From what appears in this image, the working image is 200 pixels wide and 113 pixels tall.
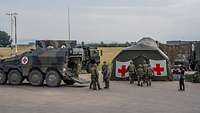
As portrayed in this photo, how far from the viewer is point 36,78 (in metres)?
23.6

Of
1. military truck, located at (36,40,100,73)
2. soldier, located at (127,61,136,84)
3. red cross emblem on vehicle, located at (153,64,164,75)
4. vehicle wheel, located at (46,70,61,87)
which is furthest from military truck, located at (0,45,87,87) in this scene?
military truck, located at (36,40,100,73)

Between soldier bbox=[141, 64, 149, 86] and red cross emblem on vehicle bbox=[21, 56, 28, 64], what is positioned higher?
red cross emblem on vehicle bbox=[21, 56, 28, 64]

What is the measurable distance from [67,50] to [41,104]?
324 inches

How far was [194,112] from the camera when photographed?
14047 mm

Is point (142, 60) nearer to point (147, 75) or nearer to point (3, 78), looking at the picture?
point (147, 75)

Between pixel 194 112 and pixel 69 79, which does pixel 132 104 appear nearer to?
pixel 194 112

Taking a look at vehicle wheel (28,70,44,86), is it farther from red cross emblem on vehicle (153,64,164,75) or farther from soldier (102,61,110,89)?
red cross emblem on vehicle (153,64,164,75)

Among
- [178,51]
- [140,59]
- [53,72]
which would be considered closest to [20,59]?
[53,72]

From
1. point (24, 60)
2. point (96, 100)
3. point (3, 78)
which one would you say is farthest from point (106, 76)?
point (3, 78)

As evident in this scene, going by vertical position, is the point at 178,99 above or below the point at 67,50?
below

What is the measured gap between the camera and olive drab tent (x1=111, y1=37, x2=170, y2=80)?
91.7 feet

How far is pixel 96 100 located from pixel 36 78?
7.05 metres

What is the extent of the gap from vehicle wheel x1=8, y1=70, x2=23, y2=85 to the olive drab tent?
6.76 m

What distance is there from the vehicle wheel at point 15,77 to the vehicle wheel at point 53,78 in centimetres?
168
